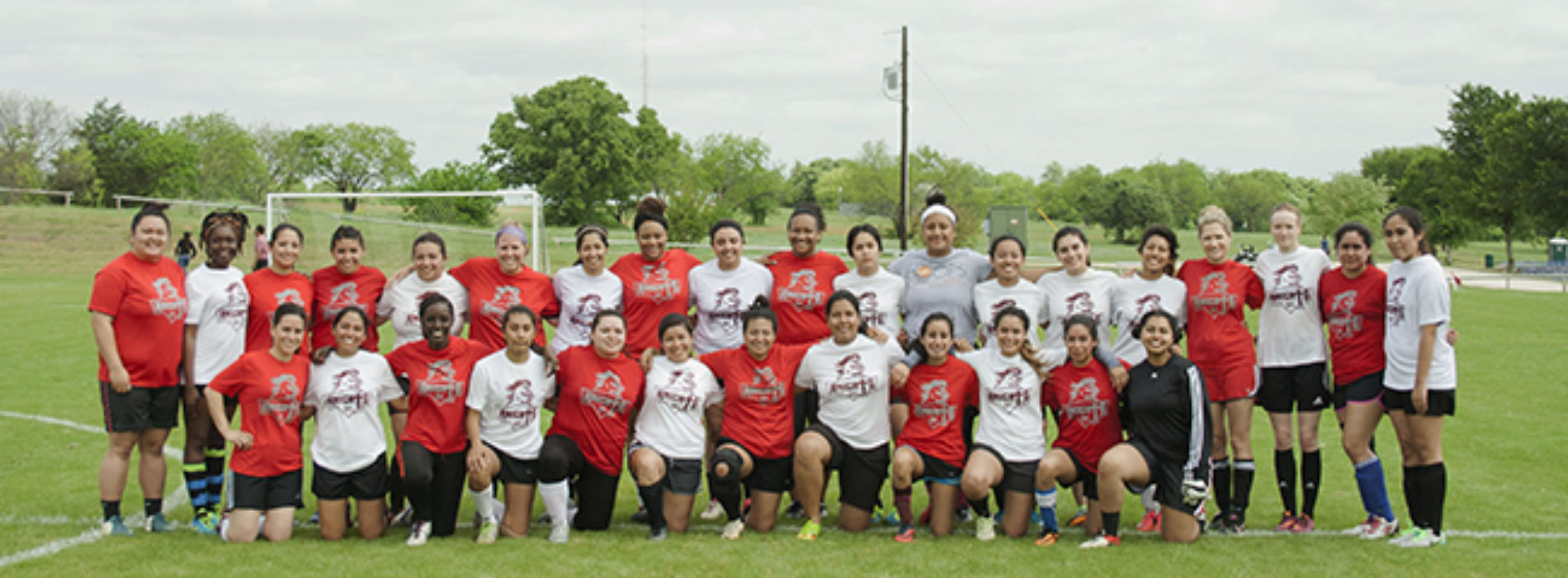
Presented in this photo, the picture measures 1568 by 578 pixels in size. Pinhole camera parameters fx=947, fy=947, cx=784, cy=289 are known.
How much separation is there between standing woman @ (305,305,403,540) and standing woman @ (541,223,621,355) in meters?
1.00

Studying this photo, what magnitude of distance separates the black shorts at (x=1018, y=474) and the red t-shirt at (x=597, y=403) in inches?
73.8

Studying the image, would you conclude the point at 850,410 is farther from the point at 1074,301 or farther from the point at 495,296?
the point at 495,296

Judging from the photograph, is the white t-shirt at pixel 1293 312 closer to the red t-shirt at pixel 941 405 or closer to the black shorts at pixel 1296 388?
the black shorts at pixel 1296 388

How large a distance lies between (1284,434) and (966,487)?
5.86 ft

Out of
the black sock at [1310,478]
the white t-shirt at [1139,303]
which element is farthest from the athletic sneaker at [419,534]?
the black sock at [1310,478]

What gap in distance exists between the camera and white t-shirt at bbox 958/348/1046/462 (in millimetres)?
4812

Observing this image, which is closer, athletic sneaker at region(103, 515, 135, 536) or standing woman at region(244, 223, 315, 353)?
athletic sneaker at region(103, 515, 135, 536)

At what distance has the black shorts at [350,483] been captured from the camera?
184 inches

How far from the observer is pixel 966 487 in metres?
4.67

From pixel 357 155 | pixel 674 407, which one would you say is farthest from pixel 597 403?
pixel 357 155

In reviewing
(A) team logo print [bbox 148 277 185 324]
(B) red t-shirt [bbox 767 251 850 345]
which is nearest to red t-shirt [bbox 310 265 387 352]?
(A) team logo print [bbox 148 277 185 324]

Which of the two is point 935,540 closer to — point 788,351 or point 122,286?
point 788,351

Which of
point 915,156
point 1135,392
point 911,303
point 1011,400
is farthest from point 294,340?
point 915,156

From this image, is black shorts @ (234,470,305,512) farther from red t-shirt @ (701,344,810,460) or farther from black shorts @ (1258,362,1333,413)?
black shorts @ (1258,362,1333,413)
